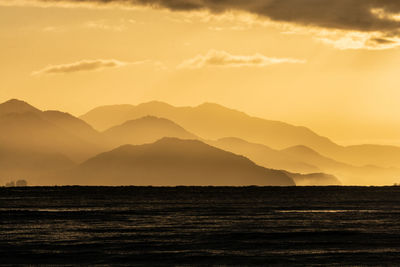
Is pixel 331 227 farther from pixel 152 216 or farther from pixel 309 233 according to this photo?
pixel 152 216

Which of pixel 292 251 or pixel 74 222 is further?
pixel 74 222

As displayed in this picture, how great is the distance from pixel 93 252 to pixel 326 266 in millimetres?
23738

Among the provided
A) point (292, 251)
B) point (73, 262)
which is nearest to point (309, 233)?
point (292, 251)

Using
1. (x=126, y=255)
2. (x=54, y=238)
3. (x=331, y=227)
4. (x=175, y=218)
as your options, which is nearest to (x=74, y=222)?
(x=175, y=218)

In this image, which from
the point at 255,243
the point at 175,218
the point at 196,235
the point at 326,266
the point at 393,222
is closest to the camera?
the point at 326,266

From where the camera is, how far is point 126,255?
7925 centimetres

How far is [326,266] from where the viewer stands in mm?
72125

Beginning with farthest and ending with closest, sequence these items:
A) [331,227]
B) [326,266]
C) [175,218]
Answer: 1. [175,218]
2. [331,227]
3. [326,266]

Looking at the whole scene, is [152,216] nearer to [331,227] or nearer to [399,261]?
[331,227]

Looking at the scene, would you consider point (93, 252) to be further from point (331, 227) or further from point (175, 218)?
point (175, 218)

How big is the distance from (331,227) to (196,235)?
23.8 m

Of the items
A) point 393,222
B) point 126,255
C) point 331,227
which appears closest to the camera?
point 126,255

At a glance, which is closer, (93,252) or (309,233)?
(93,252)

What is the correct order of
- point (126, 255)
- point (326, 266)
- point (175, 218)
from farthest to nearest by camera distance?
point (175, 218)
point (126, 255)
point (326, 266)
